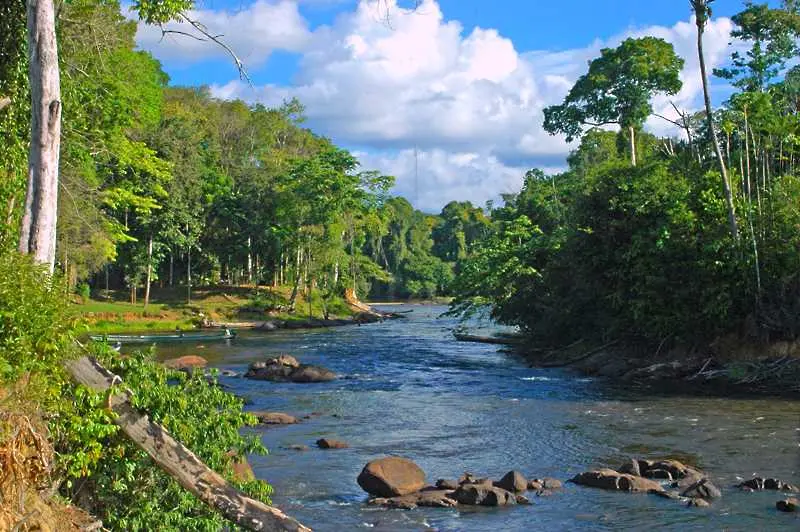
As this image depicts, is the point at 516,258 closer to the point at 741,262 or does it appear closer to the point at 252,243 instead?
the point at 741,262

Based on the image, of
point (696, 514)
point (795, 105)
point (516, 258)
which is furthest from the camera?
point (516, 258)

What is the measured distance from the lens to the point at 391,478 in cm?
1296

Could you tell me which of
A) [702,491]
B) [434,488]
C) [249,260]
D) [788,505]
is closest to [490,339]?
[249,260]

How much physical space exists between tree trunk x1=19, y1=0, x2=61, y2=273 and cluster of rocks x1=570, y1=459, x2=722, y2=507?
9.02m

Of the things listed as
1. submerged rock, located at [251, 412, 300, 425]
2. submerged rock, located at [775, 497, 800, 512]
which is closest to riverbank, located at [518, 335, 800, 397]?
submerged rock, located at [251, 412, 300, 425]

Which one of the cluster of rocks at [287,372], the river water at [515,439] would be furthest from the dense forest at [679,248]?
the cluster of rocks at [287,372]

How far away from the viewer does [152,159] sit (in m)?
31.9

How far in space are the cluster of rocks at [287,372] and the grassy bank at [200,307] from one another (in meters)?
18.2

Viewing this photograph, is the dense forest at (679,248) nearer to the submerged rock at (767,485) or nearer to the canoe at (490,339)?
the canoe at (490,339)

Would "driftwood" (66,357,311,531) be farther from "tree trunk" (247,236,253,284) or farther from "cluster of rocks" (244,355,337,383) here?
"tree trunk" (247,236,253,284)

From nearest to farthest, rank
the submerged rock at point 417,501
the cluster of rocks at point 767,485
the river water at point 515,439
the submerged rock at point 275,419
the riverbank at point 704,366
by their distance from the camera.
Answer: the river water at point 515,439 < the submerged rock at point 417,501 < the cluster of rocks at point 767,485 < the submerged rock at point 275,419 < the riverbank at point 704,366

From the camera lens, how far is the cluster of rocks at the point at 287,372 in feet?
90.9

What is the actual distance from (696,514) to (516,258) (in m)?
26.3

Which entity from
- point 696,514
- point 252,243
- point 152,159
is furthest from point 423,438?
point 252,243
